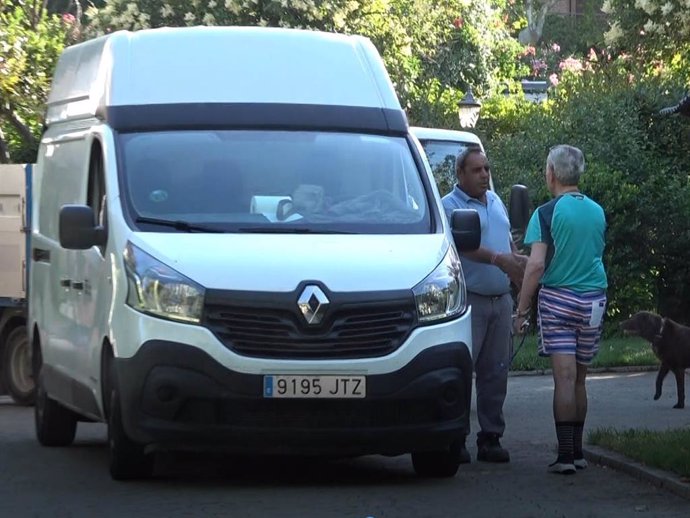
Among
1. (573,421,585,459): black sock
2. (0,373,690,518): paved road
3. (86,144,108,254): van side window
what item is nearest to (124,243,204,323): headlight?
(86,144,108,254): van side window

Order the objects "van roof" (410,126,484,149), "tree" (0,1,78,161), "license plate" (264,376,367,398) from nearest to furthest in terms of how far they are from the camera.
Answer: "license plate" (264,376,367,398)
"van roof" (410,126,484,149)
"tree" (0,1,78,161)

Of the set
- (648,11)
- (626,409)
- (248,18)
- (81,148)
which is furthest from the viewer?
(248,18)

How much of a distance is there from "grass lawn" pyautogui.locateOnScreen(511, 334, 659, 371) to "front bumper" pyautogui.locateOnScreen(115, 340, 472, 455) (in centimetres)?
923

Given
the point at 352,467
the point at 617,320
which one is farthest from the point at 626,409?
the point at 617,320

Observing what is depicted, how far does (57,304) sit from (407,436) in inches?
122

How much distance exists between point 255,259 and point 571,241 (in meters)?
2.02

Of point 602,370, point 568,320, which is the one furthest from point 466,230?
point 602,370

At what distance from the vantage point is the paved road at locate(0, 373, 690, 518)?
9.48 meters

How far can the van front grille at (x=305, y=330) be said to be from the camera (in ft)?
32.4

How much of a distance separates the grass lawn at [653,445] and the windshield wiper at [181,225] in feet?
9.06

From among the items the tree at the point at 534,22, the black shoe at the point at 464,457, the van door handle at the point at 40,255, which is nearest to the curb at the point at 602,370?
the van door handle at the point at 40,255

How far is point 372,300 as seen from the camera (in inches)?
394

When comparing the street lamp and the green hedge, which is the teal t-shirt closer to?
the green hedge

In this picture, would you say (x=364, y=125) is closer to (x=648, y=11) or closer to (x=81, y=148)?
(x=81, y=148)
